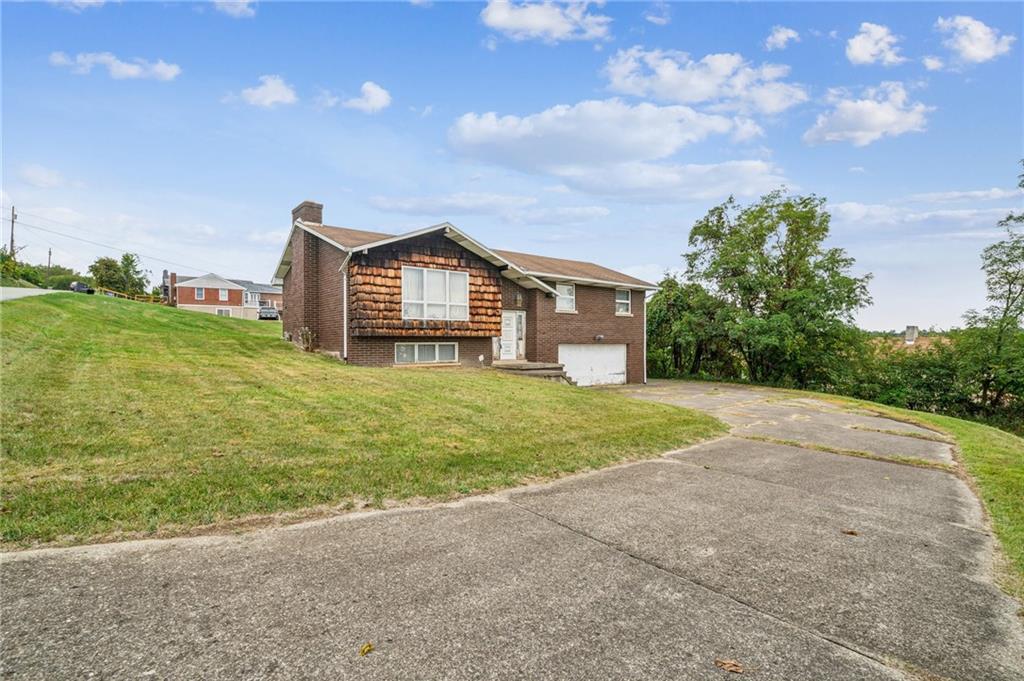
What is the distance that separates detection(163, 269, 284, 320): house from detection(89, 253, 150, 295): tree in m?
4.29

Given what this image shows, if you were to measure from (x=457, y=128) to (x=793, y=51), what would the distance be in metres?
12.4

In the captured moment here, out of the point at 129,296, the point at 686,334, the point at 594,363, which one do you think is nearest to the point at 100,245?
the point at 129,296

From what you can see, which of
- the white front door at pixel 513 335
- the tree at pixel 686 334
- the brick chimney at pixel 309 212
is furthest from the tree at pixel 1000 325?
the brick chimney at pixel 309 212

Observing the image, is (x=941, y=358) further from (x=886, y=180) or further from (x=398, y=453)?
(x=398, y=453)

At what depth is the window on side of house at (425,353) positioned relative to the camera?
1627 centimetres

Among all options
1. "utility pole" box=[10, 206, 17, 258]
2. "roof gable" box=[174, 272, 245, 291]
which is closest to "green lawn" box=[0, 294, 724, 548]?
"utility pole" box=[10, 206, 17, 258]

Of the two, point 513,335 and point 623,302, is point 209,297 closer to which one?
point 513,335

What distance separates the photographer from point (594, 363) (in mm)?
22078

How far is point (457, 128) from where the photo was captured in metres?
19.6

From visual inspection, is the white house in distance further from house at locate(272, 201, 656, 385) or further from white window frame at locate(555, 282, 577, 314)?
white window frame at locate(555, 282, 577, 314)

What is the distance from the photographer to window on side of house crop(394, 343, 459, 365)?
16270mm

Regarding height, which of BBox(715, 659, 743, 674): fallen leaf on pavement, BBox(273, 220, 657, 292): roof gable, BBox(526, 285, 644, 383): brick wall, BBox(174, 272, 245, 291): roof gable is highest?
BBox(174, 272, 245, 291): roof gable

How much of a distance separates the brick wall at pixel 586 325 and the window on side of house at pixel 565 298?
9.6 inches

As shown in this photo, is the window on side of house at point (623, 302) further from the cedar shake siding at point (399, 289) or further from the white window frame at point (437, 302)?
the white window frame at point (437, 302)
